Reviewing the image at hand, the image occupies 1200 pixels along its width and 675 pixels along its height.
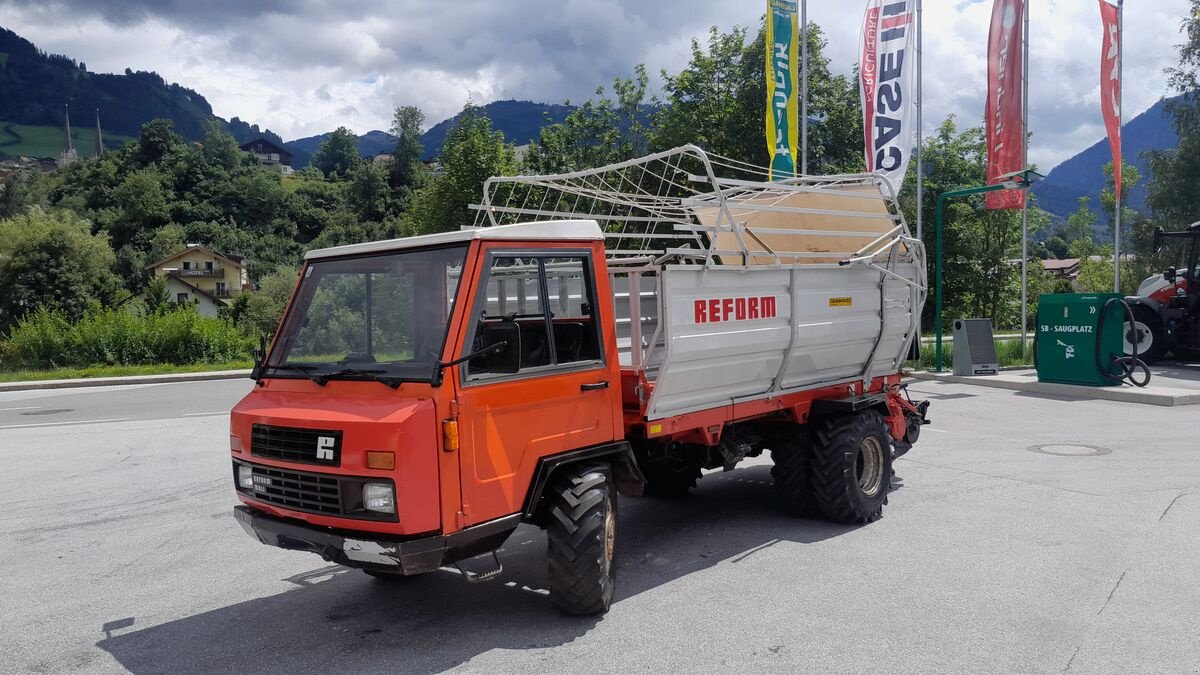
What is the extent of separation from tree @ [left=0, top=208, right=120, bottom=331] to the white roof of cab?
49176mm

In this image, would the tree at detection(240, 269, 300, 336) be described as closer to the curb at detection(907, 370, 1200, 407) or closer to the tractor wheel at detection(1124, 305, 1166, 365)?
the curb at detection(907, 370, 1200, 407)

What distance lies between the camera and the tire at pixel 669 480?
24.7 feet

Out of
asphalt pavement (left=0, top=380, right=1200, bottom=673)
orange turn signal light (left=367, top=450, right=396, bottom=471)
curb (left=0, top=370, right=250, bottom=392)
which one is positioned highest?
orange turn signal light (left=367, top=450, right=396, bottom=471)

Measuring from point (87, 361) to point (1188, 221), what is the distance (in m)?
40.4

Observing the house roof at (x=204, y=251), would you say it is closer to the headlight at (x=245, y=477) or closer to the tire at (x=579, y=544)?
the headlight at (x=245, y=477)

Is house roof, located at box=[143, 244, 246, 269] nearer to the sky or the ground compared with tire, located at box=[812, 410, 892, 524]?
nearer to the sky

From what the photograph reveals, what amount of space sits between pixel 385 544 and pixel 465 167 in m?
35.7

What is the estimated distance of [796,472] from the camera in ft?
22.5

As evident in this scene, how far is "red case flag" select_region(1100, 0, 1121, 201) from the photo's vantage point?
20844 millimetres

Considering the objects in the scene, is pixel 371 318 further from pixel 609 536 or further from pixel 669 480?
pixel 669 480

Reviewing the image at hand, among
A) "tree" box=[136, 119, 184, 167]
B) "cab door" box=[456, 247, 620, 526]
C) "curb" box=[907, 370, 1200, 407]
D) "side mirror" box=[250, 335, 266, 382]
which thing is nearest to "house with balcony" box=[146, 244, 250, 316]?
"tree" box=[136, 119, 184, 167]

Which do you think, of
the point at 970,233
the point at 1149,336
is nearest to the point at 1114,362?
the point at 1149,336

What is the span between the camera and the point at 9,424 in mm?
13539

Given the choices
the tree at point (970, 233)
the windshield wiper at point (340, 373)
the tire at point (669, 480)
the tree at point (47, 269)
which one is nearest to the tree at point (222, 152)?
the tree at point (47, 269)
